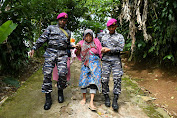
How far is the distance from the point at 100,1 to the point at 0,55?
12.1 ft

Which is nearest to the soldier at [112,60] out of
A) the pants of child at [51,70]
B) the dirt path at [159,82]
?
the pants of child at [51,70]

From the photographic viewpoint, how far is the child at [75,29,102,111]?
272 cm

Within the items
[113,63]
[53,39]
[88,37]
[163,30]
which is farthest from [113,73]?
[163,30]

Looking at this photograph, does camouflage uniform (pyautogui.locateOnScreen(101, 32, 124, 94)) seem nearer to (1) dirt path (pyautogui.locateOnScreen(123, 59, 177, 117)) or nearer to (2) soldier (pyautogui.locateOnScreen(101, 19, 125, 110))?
(2) soldier (pyautogui.locateOnScreen(101, 19, 125, 110))

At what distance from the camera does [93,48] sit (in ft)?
9.32

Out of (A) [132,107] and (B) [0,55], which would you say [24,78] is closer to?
(B) [0,55]

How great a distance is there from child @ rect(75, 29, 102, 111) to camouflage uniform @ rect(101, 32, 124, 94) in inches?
5.0

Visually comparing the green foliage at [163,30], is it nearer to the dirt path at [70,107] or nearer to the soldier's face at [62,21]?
the dirt path at [70,107]

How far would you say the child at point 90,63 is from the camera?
2721 millimetres

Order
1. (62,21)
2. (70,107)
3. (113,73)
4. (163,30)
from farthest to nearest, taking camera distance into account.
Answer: (163,30)
(62,21)
(113,73)
(70,107)

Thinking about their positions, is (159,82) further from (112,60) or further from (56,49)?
(56,49)

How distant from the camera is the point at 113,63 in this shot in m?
2.81

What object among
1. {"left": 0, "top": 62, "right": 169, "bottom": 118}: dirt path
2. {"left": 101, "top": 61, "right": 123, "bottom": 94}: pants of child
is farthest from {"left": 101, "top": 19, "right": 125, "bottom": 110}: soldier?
{"left": 0, "top": 62, "right": 169, "bottom": 118}: dirt path

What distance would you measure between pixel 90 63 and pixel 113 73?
1.65 ft
